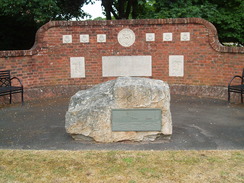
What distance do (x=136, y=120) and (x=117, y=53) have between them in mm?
5492

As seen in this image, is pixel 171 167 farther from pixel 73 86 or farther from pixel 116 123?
pixel 73 86

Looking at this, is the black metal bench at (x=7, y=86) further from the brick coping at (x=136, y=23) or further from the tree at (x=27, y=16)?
the tree at (x=27, y=16)

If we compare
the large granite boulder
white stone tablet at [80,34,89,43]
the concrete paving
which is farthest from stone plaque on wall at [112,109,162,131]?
white stone tablet at [80,34,89,43]

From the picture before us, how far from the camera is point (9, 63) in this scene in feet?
35.5

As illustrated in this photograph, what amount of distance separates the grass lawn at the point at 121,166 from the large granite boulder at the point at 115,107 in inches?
24.7

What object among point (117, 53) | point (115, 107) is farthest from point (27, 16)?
point (115, 107)

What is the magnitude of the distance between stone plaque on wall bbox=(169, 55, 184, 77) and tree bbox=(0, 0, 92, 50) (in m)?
4.75

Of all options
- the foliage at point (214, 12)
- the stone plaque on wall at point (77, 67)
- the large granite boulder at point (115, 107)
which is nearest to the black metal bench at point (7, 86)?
the stone plaque on wall at point (77, 67)

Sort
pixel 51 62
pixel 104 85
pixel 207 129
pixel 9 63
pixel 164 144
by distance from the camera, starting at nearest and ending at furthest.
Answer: pixel 164 144 → pixel 104 85 → pixel 207 129 → pixel 9 63 → pixel 51 62

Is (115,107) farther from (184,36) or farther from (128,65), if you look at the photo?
(184,36)

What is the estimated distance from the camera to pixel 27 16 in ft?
46.8

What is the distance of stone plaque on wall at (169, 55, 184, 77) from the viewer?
38.1 ft

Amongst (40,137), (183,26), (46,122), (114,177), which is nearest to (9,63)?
(46,122)

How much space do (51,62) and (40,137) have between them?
497 centimetres
